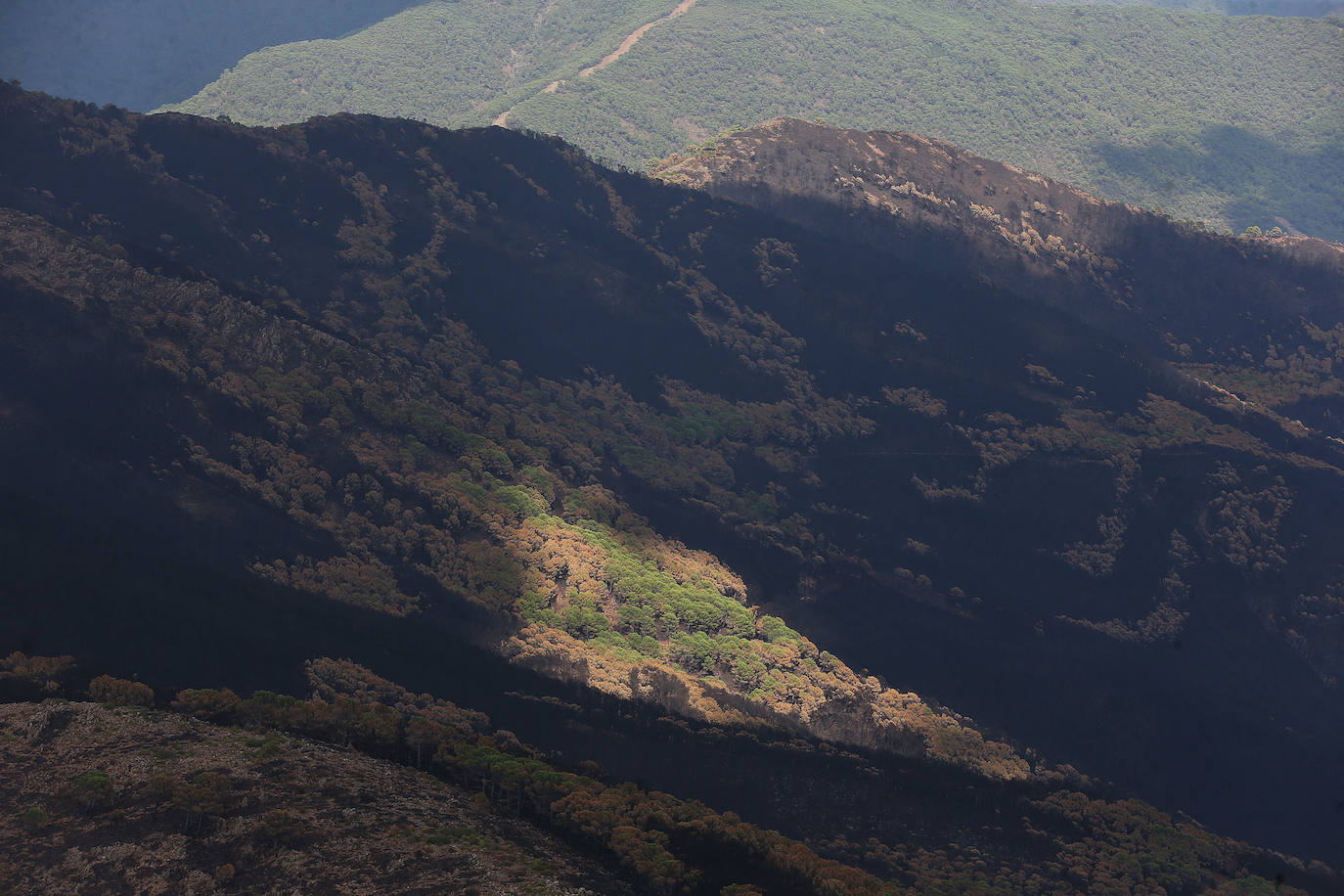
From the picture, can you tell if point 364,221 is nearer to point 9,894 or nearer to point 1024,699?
point 1024,699

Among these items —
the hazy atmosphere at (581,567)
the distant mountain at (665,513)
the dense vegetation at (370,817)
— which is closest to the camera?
the dense vegetation at (370,817)

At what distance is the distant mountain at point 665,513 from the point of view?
377 ft

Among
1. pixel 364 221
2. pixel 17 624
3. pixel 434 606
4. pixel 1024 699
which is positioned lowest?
pixel 1024 699

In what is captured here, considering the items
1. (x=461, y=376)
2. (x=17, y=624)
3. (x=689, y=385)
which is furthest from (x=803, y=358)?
(x=17, y=624)

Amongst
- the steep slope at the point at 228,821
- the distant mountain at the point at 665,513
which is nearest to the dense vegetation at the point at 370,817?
the steep slope at the point at 228,821

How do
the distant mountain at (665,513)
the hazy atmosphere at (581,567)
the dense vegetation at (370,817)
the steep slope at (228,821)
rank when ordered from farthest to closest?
the distant mountain at (665,513) → the hazy atmosphere at (581,567) → the dense vegetation at (370,817) → the steep slope at (228,821)

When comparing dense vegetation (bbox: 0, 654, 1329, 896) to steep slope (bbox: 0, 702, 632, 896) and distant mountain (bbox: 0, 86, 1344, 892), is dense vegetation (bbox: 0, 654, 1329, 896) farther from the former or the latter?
distant mountain (bbox: 0, 86, 1344, 892)

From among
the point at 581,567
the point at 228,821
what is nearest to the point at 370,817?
the point at 228,821

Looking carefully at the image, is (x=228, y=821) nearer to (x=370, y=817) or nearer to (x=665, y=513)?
(x=370, y=817)

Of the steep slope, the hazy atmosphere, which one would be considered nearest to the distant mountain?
the hazy atmosphere

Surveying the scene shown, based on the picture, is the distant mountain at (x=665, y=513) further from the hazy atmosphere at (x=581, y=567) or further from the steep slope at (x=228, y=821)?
the steep slope at (x=228, y=821)

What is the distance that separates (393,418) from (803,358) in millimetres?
70268

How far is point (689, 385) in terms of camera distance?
7279 inches

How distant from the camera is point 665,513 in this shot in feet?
518
